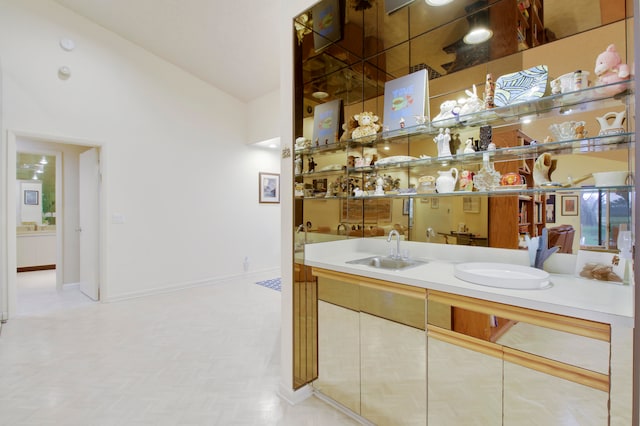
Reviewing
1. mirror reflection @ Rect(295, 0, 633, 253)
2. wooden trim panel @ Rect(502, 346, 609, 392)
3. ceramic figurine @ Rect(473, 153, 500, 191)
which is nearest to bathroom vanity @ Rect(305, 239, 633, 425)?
wooden trim panel @ Rect(502, 346, 609, 392)

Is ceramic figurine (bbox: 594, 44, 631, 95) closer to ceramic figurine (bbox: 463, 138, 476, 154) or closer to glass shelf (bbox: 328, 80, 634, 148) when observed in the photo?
glass shelf (bbox: 328, 80, 634, 148)

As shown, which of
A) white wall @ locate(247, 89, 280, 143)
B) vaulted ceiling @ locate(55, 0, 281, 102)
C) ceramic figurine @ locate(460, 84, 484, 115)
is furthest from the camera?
white wall @ locate(247, 89, 280, 143)

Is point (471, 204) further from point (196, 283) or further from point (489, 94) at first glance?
point (196, 283)

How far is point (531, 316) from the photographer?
114 centimetres

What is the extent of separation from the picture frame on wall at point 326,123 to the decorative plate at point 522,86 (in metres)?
1.06

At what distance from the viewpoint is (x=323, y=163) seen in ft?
7.38

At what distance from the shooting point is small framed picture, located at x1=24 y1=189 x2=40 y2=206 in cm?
636

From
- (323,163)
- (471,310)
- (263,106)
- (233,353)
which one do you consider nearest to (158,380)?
(233,353)

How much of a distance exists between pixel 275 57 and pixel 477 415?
4.38m

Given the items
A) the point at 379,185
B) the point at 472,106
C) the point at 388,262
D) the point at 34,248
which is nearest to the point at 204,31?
the point at 379,185

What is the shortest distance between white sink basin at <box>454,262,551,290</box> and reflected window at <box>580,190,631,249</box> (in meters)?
0.28

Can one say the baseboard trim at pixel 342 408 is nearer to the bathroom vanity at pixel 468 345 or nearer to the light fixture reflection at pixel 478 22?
the bathroom vanity at pixel 468 345

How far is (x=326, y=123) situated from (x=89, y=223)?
402cm

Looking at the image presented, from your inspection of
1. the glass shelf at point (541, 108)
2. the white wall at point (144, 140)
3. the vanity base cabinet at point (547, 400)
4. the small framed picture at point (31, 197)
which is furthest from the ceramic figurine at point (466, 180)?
the small framed picture at point (31, 197)
